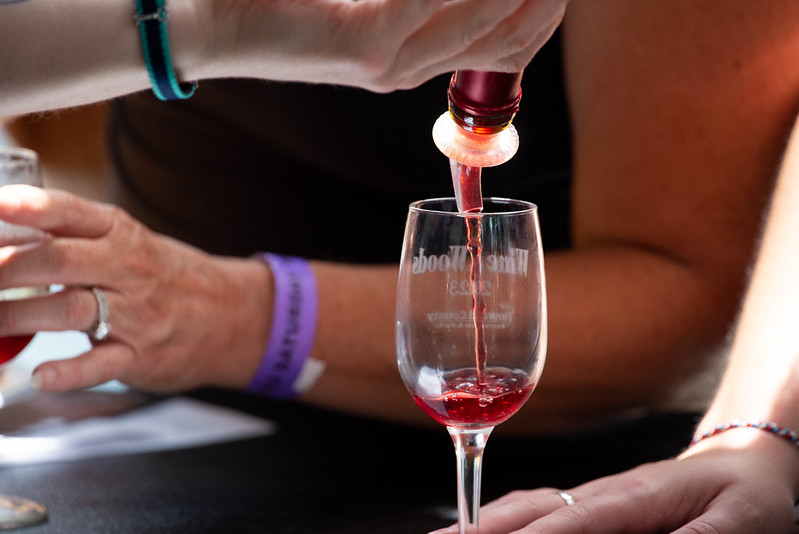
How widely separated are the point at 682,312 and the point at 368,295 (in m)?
0.35

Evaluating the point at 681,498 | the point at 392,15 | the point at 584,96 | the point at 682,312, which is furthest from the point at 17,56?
the point at 682,312

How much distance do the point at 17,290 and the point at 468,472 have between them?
0.47 meters

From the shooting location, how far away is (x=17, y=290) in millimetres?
834

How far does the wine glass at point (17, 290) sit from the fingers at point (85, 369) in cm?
3

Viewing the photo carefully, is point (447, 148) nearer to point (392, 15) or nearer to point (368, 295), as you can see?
point (392, 15)

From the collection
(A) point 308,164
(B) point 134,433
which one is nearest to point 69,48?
(B) point 134,433

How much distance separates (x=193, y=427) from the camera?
100cm

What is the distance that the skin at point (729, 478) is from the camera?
600 millimetres

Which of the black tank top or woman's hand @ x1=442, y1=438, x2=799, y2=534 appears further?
the black tank top

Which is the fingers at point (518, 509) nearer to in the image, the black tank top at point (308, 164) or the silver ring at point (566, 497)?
the silver ring at point (566, 497)

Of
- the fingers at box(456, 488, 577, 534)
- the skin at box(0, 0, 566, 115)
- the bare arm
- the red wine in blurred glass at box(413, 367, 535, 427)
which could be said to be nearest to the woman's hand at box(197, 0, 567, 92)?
the skin at box(0, 0, 566, 115)

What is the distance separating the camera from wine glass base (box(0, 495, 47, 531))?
72 centimetres

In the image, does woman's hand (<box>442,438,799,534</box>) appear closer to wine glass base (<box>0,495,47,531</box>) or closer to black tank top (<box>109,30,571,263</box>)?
wine glass base (<box>0,495,47,531</box>)

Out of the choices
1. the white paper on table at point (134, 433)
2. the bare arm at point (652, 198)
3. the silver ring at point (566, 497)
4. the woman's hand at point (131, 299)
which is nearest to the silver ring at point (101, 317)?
the woman's hand at point (131, 299)
